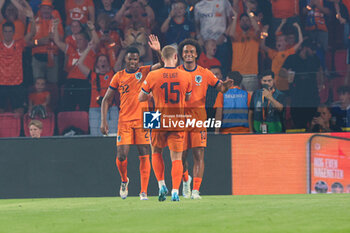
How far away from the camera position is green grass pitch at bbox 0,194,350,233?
5734mm

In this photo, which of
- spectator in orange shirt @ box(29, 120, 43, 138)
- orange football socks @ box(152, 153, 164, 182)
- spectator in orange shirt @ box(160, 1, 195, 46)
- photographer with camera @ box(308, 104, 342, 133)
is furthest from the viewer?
spectator in orange shirt @ box(160, 1, 195, 46)

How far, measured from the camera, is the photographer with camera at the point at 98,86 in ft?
42.0

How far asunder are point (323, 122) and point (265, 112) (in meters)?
1.17

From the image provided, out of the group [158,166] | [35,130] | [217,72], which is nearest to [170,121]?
[158,166]

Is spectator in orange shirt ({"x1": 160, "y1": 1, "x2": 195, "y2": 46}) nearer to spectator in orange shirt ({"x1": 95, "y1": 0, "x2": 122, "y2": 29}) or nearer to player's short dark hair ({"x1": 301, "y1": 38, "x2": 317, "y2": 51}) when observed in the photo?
spectator in orange shirt ({"x1": 95, "y1": 0, "x2": 122, "y2": 29})

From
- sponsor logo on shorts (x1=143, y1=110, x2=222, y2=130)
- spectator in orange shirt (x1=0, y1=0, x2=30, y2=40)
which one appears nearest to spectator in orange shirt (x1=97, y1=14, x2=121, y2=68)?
spectator in orange shirt (x1=0, y1=0, x2=30, y2=40)

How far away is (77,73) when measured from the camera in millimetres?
13883

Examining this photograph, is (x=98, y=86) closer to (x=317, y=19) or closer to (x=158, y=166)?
(x=158, y=166)

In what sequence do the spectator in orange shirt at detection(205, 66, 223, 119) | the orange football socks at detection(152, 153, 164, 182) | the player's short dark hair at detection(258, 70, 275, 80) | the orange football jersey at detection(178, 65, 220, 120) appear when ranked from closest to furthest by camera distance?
the orange football socks at detection(152, 153, 164, 182) → the orange football jersey at detection(178, 65, 220, 120) → the spectator in orange shirt at detection(205, 66, 223, 119) → the player's short dark hair at detection(258, 70, 275, 80)

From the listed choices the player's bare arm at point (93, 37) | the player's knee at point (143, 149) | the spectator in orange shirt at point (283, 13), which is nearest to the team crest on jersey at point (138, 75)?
the player's knee at point (143, 149)

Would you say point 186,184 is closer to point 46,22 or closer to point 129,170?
point 129,170

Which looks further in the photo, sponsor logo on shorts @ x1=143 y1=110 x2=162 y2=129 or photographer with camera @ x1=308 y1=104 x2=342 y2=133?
photographer with camera @ x1=308 y1=104 x2=342 y2=133

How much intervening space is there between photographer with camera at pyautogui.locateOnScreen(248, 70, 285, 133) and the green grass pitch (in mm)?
3626

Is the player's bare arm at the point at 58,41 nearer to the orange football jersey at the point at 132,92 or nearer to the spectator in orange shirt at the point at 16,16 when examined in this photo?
the spectator in orange shirt at the point at 16,16
